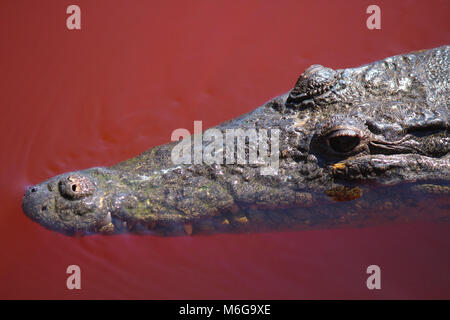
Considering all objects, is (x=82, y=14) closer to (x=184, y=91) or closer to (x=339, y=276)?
(x=184, y=91)
